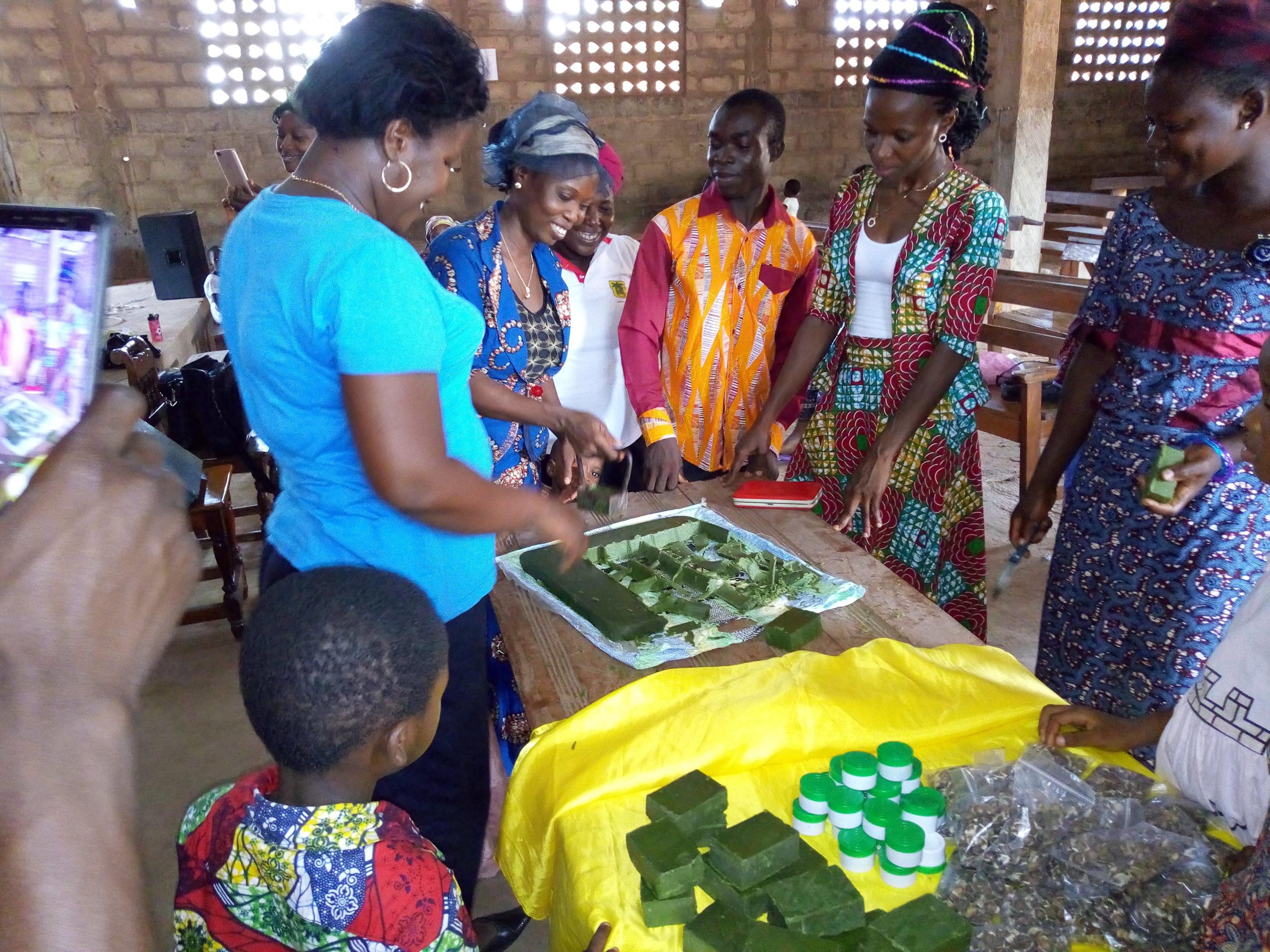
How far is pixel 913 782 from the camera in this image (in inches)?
50.1

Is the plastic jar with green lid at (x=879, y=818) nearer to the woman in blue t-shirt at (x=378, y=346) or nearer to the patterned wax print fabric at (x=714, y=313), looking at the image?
the woman in blue t-shirt at (x=378, y=346)

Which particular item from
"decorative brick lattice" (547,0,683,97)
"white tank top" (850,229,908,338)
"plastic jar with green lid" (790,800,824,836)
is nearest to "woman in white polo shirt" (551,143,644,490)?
"white tank top" (850,229,908,338)

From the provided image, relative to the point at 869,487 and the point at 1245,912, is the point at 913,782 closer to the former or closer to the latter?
the point at 1245,912

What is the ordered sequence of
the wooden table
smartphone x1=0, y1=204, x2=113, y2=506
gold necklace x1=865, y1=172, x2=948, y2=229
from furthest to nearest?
gold necklace x1=865, y1=172, x2=948, y2=229
the wooden table
smartphone x1=0, y1=204, x2=113, y2=506

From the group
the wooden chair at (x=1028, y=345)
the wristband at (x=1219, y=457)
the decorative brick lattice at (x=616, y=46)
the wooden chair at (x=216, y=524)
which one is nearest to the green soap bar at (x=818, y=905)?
the wristband at (x=1219, y=457)

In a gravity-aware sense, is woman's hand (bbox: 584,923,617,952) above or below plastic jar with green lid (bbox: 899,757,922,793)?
below

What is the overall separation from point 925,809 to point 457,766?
91cm

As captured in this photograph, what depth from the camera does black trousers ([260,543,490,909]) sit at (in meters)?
1.67

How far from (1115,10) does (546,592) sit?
1296 centimetres

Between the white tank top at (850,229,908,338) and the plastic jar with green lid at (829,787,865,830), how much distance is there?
1.41 m

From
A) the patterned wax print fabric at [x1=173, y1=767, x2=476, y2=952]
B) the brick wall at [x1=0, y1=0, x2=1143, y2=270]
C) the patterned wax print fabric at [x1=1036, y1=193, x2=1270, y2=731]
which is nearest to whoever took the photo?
the patterned wax print fabric at [x1=173, y1=767, x2=476, y2=952]

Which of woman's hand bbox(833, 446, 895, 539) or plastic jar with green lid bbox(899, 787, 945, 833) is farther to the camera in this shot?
woman's hand bbox(833, 446, 895, 539)

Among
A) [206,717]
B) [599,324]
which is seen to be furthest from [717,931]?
[206,717]

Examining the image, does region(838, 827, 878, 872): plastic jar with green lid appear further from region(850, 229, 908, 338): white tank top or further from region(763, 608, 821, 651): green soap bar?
region(850, 229, 908, 338): white tank top
